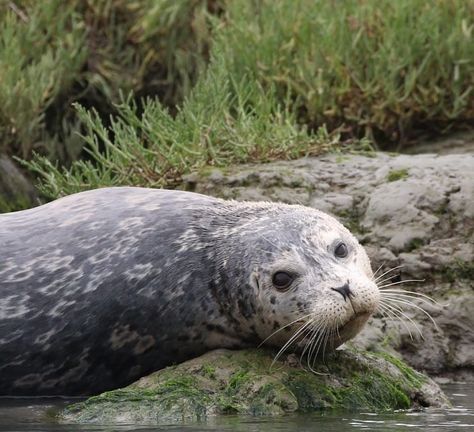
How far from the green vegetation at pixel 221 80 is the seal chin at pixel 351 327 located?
102 inches

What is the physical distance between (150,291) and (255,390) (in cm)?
81

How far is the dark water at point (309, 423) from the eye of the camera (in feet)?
17.0

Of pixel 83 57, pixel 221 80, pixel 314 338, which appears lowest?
pixel 83 57

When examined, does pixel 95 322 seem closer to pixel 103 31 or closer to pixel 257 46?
pixel 257 46

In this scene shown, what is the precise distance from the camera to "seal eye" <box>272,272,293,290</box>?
5969mm

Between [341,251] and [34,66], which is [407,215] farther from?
[34,66]

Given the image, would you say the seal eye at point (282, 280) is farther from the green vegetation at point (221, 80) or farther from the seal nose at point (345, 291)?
the green vegetation at point (221, 80)

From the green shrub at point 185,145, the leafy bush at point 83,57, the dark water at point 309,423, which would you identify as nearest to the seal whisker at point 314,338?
the dark water at point 309,423

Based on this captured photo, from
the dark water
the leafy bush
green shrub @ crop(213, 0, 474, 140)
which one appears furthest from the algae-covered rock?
the leafy bush

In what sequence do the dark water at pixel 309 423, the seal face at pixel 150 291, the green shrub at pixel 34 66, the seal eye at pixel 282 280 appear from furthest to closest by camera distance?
the green shrub at pixel 34 66, the seal face at pixel 150 291, the seal eye at pixel 282 280, the dark water at pixel 309 423

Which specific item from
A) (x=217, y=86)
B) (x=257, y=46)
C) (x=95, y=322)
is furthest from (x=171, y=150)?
(x=95, y=322)

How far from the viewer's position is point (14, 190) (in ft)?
31.0

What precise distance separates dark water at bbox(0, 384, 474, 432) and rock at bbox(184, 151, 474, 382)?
1.26 metres

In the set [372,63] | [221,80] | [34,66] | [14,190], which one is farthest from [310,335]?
[34,66]
